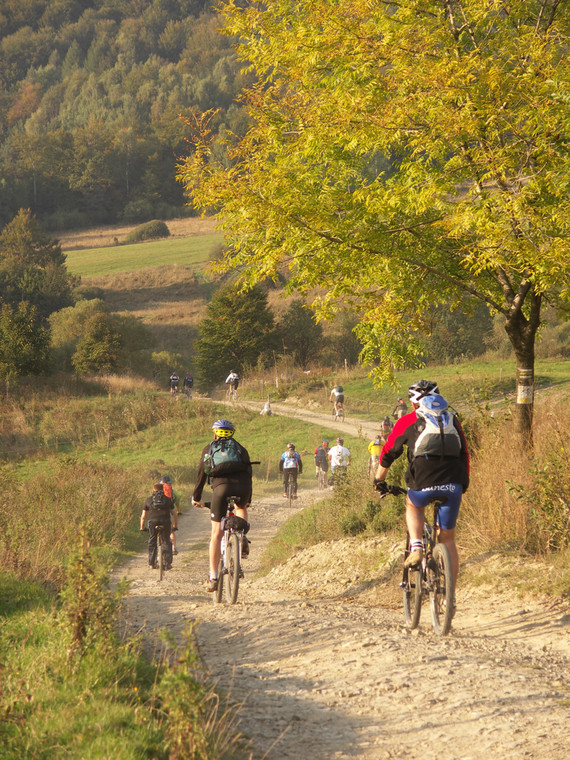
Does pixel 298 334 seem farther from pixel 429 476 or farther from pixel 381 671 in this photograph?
pixel 381 671

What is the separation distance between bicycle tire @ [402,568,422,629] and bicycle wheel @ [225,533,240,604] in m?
1.93

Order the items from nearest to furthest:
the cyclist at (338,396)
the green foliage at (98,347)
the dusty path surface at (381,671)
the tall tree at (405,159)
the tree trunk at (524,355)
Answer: the dusty path surface at (381,671), the tall tree at (405,159), the tree trunk at (524,355), the cyclist at (338,396), the green foliage at (98,347)

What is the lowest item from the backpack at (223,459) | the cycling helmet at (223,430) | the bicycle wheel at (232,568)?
the bicycle wheel at (232,568)

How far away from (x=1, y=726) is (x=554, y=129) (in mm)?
7479

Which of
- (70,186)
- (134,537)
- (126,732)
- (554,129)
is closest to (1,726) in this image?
(126,732)

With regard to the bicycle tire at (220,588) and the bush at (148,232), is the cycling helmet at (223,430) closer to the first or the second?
the bicycle tire at (220,588)

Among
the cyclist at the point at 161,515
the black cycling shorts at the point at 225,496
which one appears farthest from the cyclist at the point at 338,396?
the black cycling shorts at the point at 225,496

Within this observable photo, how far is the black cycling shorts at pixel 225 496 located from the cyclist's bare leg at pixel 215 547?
5.6 inches

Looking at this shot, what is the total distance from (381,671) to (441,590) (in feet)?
3.48

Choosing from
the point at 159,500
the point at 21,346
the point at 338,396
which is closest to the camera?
the point at 159,500

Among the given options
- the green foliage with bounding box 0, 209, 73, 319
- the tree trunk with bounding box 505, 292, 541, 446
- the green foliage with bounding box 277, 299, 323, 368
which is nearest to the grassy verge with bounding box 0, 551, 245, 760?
the tree trunk with bounding box 505, 292, 541, 446

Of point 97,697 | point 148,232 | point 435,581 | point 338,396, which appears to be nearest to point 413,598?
point 435,581

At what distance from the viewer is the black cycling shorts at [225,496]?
754 cm

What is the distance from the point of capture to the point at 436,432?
5637mm
